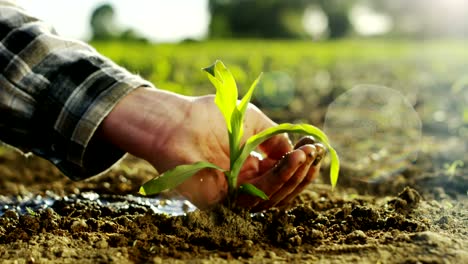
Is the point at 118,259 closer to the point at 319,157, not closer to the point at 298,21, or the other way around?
the point at 319,157

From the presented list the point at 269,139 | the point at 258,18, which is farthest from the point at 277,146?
the point at 258,18

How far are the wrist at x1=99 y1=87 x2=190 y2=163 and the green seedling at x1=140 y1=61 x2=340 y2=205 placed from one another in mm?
255

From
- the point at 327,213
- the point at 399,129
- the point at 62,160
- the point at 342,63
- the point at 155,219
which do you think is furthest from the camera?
the point at 342,63

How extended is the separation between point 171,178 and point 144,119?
1.24 feet

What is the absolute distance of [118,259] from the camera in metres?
1.70

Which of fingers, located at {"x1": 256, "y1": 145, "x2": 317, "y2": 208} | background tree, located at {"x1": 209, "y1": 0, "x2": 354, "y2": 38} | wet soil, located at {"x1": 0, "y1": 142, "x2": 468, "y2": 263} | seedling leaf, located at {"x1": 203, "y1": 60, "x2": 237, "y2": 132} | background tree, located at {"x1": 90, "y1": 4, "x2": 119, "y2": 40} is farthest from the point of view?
background tree, located at {"x1": 90, "y1": 4, "x2": 119, "y2": 40}

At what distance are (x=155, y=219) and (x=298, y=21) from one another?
35.0 metres

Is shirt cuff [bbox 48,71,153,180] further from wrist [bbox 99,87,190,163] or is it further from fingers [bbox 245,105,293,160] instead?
fingers [bbox 245,105,293,160]

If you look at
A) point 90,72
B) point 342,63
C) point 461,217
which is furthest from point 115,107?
point 342,63

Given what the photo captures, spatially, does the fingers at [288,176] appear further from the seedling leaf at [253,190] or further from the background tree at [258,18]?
the background tree at [258,18]

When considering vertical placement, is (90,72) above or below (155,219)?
above

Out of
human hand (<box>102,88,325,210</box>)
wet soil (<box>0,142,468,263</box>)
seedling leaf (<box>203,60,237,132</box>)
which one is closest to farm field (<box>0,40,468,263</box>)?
wet soil (<box>0,142,468,263</box>)

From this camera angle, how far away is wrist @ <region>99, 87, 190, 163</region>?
7.27 feet

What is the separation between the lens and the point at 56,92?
2.39m
